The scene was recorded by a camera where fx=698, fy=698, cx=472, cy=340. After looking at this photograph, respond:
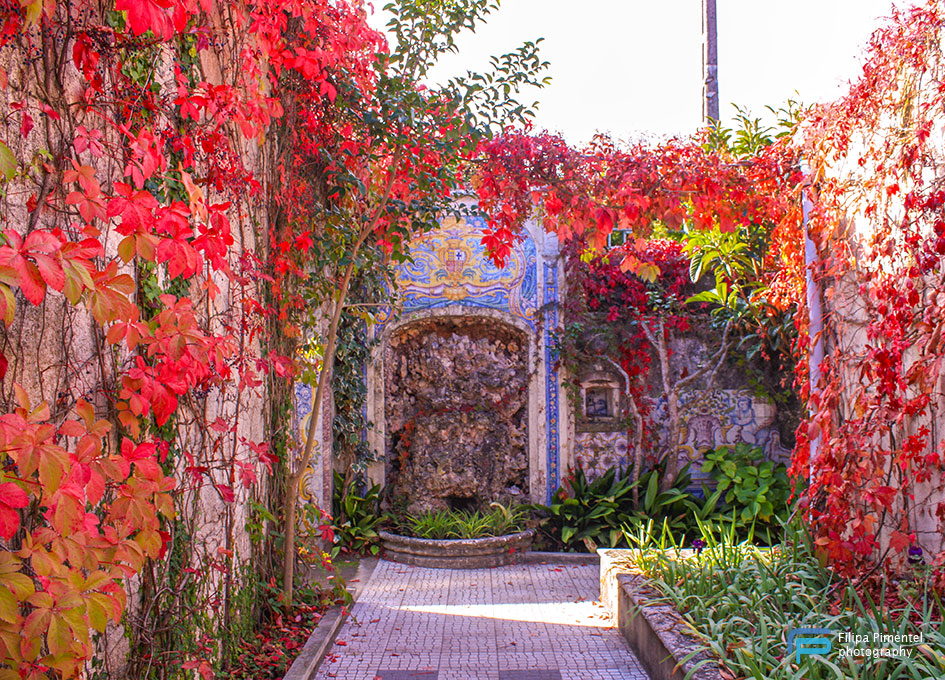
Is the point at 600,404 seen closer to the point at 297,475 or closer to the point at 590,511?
the point at 590,511

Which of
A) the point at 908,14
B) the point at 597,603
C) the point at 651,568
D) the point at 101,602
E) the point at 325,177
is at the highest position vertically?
the point at 908,14

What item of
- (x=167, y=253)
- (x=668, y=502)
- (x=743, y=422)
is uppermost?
(x=167, y=253)

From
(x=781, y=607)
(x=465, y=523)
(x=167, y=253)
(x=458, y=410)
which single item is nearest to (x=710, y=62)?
(x=458, y=410)

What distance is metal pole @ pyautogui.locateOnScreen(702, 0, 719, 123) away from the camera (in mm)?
11130

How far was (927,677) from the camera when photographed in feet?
7.90

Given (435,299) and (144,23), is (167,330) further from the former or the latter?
(435,299)

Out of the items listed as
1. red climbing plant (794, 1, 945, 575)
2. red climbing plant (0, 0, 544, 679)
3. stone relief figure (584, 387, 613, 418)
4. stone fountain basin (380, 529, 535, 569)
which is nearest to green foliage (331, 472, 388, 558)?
stone fountain basin (380, 529, 535, 569)

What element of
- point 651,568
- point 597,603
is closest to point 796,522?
point 651,568

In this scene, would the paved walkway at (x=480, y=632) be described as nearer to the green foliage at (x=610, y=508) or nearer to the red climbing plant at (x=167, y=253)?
the red climbing plant at (x=167, y=253)

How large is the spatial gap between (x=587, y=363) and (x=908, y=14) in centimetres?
473

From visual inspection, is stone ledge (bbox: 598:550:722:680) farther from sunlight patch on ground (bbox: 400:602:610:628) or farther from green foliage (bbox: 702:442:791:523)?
green foliage (bbox: 702:442:791:523)

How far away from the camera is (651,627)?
3453mm

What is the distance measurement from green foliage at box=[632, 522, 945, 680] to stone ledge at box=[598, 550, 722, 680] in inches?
2.4

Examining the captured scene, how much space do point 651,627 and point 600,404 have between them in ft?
14.8
